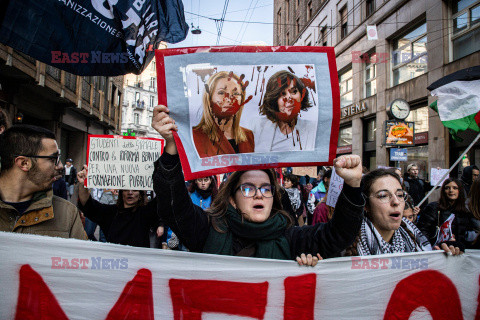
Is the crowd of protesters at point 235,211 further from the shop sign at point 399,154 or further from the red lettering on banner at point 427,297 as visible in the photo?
the shop sign at point 399,154

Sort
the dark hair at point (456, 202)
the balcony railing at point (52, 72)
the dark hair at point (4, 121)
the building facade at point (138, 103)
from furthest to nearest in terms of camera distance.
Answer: the building facade at point (138, 103)
the balcony railing at point (52, 72)
the dark hair at point (456, 202)
the dark hair at point (4, 121)

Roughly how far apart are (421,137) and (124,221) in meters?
12.7

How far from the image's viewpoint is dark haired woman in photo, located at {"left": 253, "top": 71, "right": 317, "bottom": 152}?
189 centimetres

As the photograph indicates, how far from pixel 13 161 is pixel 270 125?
5.08 ft

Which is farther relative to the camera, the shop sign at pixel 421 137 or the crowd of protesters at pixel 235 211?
the shop sign at pixel 421 137

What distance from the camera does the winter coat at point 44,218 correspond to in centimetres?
191

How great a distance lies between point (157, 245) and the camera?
3426mm

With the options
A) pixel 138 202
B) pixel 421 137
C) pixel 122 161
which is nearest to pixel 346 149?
pixel 421 137

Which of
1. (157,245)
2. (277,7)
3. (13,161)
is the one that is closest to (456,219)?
(157,245)

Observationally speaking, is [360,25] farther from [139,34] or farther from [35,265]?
[35,265]

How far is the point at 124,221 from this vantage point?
3.21 meters

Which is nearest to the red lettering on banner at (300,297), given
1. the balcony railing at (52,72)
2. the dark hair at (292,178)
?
the dark hair at (292,178)

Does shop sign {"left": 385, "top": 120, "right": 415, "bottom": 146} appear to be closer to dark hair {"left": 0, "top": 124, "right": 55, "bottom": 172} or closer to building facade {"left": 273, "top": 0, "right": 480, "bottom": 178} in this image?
building facade {"left": 273, "top": 0, "right": 480, "bottom": 178}

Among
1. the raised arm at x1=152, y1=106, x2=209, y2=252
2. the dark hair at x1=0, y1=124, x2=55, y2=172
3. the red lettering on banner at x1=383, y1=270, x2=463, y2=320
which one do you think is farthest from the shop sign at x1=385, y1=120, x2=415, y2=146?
the dark hair at x1=0, y1=124, x2=55, y2=172
